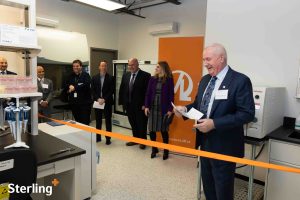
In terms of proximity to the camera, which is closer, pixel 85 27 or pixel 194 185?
pixel 194 185

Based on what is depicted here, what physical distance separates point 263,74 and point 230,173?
147cm

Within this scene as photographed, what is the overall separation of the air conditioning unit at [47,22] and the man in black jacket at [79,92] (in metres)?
1.34

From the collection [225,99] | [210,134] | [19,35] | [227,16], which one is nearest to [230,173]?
[210,134]

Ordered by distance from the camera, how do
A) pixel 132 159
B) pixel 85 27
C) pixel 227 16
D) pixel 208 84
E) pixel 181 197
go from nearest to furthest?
pixel 208 84
pixel 181 197
pixel 227 16
pixel 132 159
pixel 85 27

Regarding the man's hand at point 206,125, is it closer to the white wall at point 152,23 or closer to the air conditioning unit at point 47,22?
the white wall at point 152,23

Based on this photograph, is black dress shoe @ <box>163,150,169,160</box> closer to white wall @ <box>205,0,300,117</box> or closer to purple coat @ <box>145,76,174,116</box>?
purple coat @ <box>145,76,174,116</box>

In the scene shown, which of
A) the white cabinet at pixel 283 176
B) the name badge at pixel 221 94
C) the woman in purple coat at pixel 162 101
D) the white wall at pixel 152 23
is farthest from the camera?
the white wall at pixel 152 23

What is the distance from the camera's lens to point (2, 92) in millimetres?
1569

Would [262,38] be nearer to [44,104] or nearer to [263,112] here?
[263,112]

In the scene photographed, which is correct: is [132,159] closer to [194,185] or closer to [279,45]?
[194,185]

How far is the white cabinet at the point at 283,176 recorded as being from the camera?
2025 millimetres

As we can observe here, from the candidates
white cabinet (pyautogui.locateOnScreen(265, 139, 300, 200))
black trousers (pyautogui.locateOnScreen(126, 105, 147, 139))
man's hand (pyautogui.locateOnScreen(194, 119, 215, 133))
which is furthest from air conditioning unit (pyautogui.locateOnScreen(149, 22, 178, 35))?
man's hand (pyautogui.locateOnScreen(194, 119, 215, 133))

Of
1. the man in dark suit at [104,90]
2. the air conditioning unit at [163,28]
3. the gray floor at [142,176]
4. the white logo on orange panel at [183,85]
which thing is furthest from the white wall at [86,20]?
the gray floor at [142,176]

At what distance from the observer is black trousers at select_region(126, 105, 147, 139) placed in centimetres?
414
